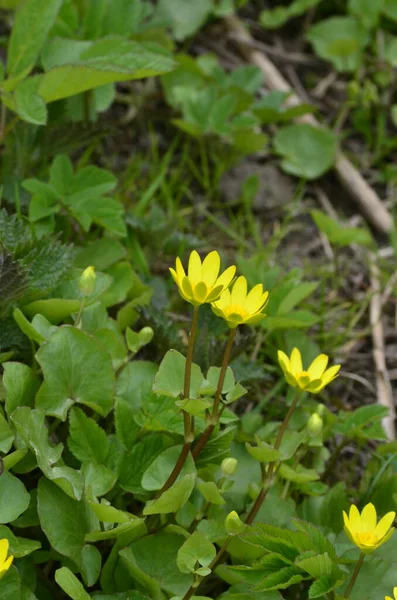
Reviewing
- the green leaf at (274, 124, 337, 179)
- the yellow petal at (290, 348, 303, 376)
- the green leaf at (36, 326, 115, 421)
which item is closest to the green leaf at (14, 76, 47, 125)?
the green leaf at (36, 326, 115, 421)

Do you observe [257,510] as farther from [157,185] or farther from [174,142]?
[174,142]

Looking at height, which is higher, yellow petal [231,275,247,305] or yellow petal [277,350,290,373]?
yellow petal [231,275,247,305]

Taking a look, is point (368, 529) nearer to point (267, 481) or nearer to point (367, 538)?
point (367, 538)

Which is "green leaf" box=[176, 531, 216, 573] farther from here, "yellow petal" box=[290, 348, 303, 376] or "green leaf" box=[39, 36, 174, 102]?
"green leaf" box=[39, 36, 174, 102]

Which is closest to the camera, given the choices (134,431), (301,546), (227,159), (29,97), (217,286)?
(217,286)

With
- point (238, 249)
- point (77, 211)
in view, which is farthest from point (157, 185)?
point (77, 211)

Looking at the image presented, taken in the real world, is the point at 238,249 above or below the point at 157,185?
below

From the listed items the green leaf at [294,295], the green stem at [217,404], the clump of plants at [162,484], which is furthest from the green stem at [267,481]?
the green leaf at [294,295]
